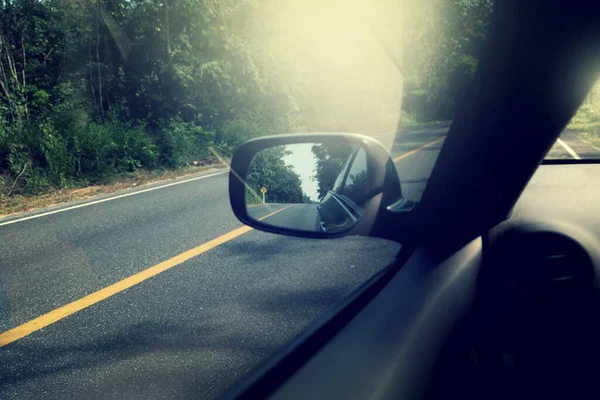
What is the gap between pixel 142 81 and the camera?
58.4ft

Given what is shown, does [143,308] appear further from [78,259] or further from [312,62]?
[312,62]

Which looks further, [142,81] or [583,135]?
[142,81]

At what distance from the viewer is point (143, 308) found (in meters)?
3.68

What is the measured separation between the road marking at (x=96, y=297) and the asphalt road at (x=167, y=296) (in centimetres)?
2

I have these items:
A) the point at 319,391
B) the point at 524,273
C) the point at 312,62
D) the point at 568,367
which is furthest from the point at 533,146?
the point at 312,62

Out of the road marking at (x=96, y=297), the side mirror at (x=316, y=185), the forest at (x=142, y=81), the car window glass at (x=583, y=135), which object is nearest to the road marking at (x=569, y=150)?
the car window glass at (x=583, y=135)

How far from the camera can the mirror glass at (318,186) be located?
1581 millimetres

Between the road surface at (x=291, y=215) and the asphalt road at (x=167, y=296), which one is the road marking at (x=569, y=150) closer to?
the asphalt road at (x=167, y=296)

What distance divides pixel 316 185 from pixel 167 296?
2.64 metres

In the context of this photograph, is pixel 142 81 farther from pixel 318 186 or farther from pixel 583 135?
→ pixel 583 135

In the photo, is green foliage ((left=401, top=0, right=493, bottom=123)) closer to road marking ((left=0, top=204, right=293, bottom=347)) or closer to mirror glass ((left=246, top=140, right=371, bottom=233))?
mirror glass ((left=246, top=140, right=371, bottom=233))

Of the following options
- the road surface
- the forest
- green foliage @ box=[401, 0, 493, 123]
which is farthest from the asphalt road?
the forest

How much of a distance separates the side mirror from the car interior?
74mm

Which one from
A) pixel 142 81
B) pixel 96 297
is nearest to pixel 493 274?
pixel 96 297
